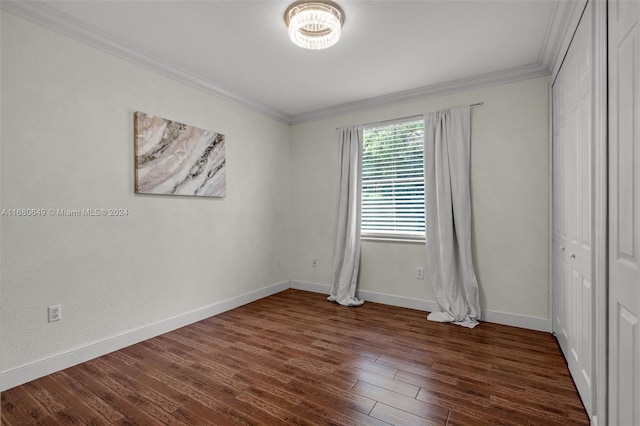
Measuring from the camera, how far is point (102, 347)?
2.48m

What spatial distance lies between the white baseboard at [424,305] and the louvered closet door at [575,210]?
30cm

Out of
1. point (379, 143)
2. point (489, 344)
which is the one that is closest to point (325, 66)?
point (379, 143)

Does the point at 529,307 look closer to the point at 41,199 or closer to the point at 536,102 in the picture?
the point at 536,102

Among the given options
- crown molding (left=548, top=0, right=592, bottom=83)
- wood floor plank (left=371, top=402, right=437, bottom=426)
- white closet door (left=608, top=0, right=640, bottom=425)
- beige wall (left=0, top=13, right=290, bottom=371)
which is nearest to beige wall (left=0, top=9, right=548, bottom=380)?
beige wall (left=0, top=13, right=290, bottom=371)

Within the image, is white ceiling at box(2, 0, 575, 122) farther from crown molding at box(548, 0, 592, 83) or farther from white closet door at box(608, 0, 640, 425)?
white closet door at box(608, 0, 640, 425)

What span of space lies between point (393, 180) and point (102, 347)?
3.37m

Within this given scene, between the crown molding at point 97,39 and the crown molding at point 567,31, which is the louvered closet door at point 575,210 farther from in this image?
the crown molding at point 97,39

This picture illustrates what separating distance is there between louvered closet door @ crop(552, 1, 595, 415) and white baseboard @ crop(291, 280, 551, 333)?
0.99ft

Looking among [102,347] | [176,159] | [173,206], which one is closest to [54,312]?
[102,347]

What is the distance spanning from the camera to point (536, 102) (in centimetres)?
298

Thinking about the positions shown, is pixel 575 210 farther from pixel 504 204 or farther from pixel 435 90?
pixel 435 90

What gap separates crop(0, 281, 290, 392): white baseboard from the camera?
80.8 inches

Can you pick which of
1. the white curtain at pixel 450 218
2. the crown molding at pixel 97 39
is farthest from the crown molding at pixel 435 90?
the crown molding at pixel 97 39

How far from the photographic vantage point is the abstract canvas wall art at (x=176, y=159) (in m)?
2.75
